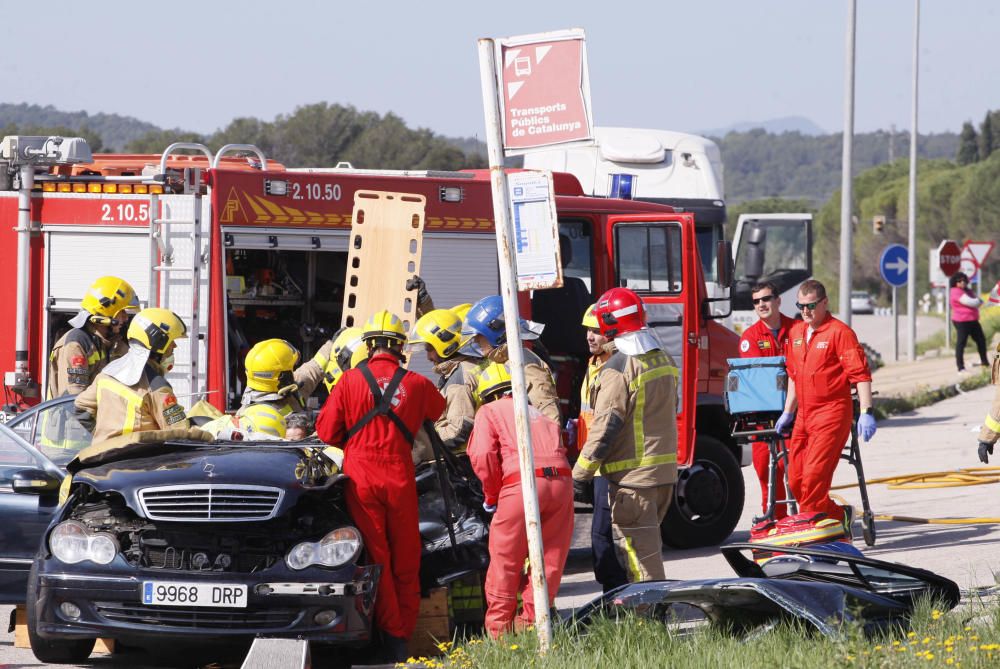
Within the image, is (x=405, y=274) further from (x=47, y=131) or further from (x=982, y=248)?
(x=47, y=131)

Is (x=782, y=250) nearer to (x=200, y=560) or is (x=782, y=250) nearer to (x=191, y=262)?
(x=191, y=262)

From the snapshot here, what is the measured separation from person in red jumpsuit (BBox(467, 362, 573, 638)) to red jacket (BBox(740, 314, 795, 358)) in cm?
396

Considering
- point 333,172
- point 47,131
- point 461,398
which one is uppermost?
point 47,131

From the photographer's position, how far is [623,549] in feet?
24.2

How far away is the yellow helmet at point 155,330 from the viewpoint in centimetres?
778

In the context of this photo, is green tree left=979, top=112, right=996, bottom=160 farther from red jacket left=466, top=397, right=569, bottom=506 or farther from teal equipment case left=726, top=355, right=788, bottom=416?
red jacket left=466, top=397, right=569, bottom=506

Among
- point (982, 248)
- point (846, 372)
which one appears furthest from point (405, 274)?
point (982, 248)

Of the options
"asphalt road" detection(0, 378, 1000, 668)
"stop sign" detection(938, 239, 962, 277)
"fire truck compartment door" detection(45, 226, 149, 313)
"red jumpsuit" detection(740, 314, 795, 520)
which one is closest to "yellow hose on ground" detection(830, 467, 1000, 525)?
"asphalt road" detection(0, 378, 1000, 668)

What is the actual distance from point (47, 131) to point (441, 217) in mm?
33171

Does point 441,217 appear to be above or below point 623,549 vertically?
above

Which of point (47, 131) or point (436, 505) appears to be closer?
point (436, 505)

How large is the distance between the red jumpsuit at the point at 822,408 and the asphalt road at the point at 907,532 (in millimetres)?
771

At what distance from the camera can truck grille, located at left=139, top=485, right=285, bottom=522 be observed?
647cm

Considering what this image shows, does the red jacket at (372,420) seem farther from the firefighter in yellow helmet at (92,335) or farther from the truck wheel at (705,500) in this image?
the truck wheel at (705,500)
